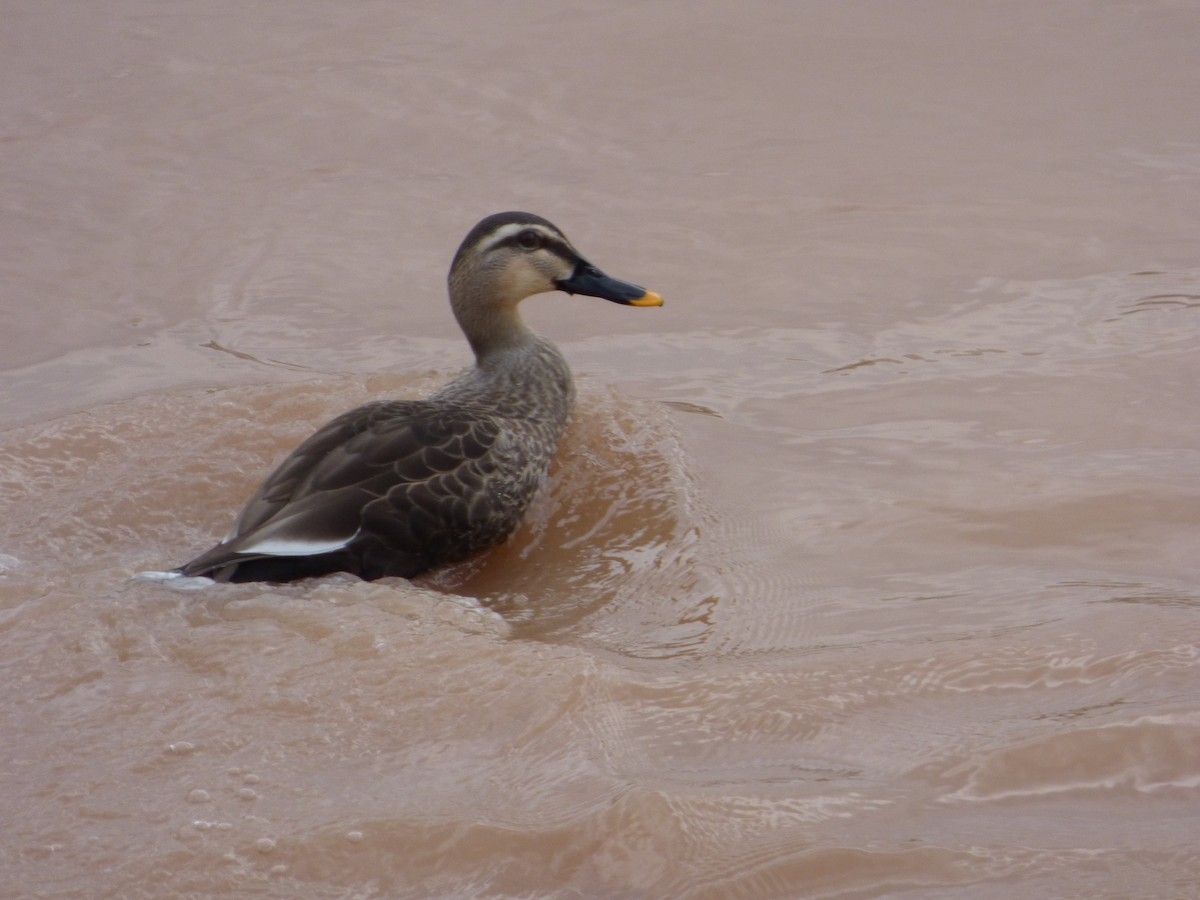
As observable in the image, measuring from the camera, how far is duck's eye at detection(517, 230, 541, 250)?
6.11m

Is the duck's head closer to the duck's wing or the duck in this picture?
the duck

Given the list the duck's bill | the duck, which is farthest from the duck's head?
the duck

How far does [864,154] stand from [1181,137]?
189 centimetres

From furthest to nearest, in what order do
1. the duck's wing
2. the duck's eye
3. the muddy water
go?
the duck's eye → the duck's wing → the muddy water

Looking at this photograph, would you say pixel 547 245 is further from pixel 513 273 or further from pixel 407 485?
pixel 407 485

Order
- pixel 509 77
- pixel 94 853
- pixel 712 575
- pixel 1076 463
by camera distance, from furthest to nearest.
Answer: pixel 509 77 < pixel 1076 463 < pixel 712 575 < pixel 94 853

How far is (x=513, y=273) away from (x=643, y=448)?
3.32 ft

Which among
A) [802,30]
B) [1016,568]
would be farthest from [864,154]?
[1016,568]

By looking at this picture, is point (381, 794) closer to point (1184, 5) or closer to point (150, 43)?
point (150, 43)

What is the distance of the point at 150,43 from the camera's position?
10.1 meters

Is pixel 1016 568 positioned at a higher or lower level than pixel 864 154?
lower

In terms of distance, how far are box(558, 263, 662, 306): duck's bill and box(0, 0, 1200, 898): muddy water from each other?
1.45 feet

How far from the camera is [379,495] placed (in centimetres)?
484

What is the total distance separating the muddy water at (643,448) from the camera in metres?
3.27
